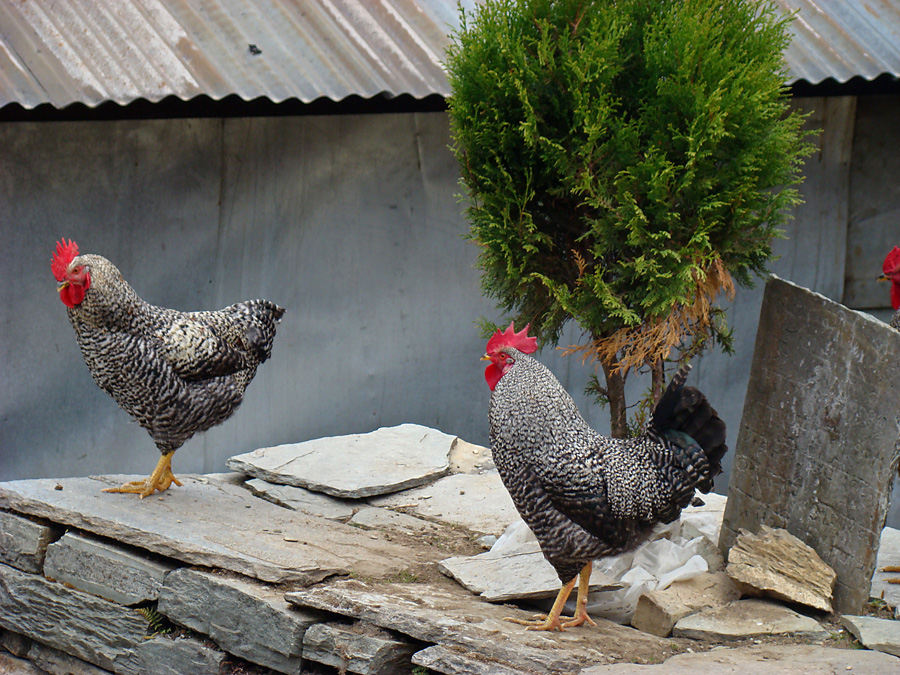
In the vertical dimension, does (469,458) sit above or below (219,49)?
below

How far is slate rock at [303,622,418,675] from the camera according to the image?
431 cm

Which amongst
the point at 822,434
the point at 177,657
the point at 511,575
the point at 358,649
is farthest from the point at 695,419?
the point at 177,657

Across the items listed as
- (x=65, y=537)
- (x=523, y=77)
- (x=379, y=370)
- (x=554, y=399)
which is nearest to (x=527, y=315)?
(x=554, y=399)

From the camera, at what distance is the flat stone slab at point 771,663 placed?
3.73m

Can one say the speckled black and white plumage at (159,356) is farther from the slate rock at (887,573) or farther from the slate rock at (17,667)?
the slate rock at (887,573)

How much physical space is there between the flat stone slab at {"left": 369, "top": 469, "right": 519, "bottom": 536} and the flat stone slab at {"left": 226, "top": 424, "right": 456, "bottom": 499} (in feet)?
0.35

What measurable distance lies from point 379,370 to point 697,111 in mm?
3775

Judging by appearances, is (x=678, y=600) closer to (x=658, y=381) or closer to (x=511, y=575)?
(x=511, y=575)

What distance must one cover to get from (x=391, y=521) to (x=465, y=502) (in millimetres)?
610

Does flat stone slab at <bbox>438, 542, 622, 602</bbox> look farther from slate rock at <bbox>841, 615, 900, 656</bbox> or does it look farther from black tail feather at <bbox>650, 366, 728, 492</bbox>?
slate rock at <bbox>841, 615, 900, 656</bbox>

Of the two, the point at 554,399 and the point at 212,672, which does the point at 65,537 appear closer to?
the point at 212,672

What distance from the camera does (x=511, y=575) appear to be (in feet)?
15.9

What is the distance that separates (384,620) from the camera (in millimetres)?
4367

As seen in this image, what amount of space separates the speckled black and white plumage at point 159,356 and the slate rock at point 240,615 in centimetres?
101
